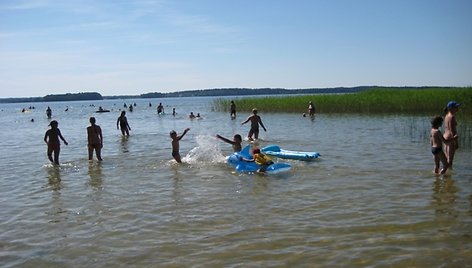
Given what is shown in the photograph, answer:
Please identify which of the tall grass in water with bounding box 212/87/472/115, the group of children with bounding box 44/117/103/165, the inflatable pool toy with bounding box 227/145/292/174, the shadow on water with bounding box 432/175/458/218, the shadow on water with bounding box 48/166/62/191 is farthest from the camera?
the tall grass in water with bounding box 212/87/472/115

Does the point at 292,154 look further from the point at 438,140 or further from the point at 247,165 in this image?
the point at 438,140

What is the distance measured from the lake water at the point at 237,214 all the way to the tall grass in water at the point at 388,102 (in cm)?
1677

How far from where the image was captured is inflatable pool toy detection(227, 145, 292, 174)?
1120cm

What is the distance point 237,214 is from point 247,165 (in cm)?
396

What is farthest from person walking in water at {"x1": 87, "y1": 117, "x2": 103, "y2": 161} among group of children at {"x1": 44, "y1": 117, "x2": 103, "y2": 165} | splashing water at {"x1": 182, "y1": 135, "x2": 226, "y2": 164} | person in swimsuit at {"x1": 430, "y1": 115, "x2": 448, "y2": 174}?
person in swimsuit at {"x1": 430, "y1": 115, "x2": 448, "y2": 174}

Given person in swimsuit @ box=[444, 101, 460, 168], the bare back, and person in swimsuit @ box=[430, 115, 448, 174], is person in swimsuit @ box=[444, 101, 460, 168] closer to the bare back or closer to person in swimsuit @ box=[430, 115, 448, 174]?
person in swimsuit @ box=[430, 115, 448, 174]

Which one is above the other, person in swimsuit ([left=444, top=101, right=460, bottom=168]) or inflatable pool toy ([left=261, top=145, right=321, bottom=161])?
person in swimsuit ([left=444, top=101, right=460, bottom=168])

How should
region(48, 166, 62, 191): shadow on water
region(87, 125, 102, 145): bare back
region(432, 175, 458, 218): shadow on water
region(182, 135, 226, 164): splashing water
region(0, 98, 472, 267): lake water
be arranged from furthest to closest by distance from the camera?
1. region(87, 125, 102, 145): bare back
2. region(182, 135, 226, 164): splashing water
3. region(48, 166, 62, 191): shadow on water
4. region(432, 175, 458, 218): shadow on water
5. region(0, 98, 472, 267): lake water

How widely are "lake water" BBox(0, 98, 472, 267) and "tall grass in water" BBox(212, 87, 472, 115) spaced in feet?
55.0

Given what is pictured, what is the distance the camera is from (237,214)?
7699mm

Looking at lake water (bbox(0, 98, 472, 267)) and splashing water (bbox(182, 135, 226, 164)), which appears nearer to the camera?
lake water (bbox(0, 98, 472, 267))

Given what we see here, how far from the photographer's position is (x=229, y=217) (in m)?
7.53

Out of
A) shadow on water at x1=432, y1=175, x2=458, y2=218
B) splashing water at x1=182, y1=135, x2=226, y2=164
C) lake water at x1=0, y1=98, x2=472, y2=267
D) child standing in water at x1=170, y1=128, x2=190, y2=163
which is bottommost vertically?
lake water at x1=0, y1=98, x2=472, y2=267

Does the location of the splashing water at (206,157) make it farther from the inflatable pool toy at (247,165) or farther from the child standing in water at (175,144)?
the inflatable pool toy at (247,165)
